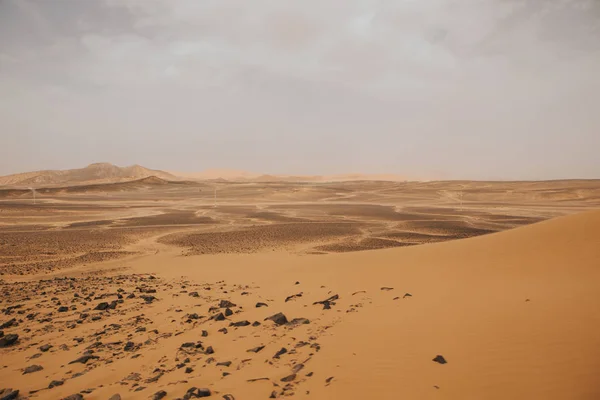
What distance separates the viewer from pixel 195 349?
5426 millimetres

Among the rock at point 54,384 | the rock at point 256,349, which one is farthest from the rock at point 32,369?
the rock at point 256,349

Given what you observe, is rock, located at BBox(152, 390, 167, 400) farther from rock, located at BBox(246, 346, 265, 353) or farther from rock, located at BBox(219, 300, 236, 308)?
rock, located at BBox(219, 300, 236, 308)

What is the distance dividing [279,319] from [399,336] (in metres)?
2.23

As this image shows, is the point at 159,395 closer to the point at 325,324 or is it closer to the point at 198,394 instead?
the point at 198,394

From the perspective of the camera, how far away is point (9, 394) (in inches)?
165

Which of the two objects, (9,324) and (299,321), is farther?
(9,324)

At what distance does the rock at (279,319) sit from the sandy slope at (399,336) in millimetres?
323

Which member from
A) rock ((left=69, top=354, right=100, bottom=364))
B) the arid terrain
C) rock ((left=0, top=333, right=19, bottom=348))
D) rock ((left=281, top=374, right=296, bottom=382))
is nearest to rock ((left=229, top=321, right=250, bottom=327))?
the arid terrain

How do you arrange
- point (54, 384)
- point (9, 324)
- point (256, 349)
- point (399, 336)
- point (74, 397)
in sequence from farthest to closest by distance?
point (9, 324)
point (256, 349)
point (399, 336)
point (54, 384)
point (74, 397)

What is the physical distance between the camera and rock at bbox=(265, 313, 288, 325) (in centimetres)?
635

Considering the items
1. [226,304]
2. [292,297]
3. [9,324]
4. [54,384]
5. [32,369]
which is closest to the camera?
[54,384]

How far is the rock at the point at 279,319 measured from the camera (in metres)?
6.35

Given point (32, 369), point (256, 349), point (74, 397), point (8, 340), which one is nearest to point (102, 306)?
point (8, 340)

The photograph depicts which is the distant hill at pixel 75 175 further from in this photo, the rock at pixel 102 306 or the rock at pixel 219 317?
the rock at pixel 219 317
